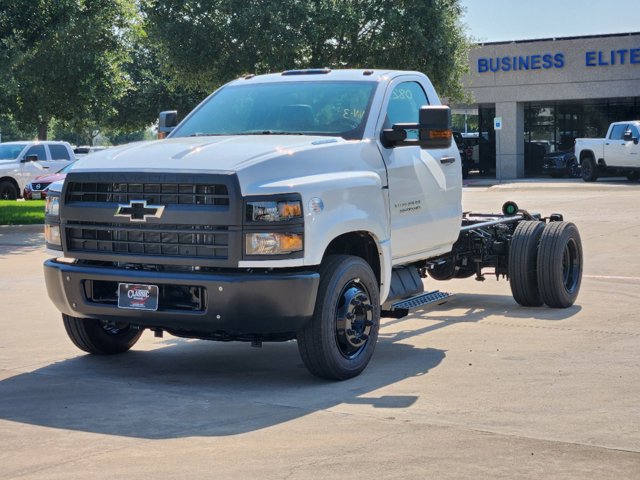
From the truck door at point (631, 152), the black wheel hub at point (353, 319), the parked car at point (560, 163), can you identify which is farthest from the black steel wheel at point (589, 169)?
the black wheel hub at point (353, 319)

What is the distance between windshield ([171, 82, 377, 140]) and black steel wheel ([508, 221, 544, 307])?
2.93 metres

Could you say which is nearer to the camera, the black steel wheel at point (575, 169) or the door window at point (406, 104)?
the door window at point (406, 104)

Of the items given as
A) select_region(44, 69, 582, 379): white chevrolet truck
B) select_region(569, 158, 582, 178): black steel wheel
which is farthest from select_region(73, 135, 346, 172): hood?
select_region(569, 158, 582, 178): black steel wheel

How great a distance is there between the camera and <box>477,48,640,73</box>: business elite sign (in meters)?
43.8

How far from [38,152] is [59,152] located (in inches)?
31.2

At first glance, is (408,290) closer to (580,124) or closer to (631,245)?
(631,245)

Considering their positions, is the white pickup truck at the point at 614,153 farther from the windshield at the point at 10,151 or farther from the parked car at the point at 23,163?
the windshield at the point at 10,151

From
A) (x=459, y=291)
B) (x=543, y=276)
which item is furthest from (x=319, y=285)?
(x=459, y=291)

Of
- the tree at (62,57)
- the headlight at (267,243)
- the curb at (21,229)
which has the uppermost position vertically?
the tree at (62,57)

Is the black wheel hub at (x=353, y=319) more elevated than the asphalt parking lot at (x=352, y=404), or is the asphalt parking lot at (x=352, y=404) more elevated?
the black wheel hub at (x=353, y=319)

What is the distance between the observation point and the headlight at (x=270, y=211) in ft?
23.8

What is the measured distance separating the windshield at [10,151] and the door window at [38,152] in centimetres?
29

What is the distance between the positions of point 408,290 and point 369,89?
63.6 inches

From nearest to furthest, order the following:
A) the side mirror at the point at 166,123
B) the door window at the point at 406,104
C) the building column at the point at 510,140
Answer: the door window at the point at 406,104, the side mirror at the point at 166,123, the building column at the point at 510,140
